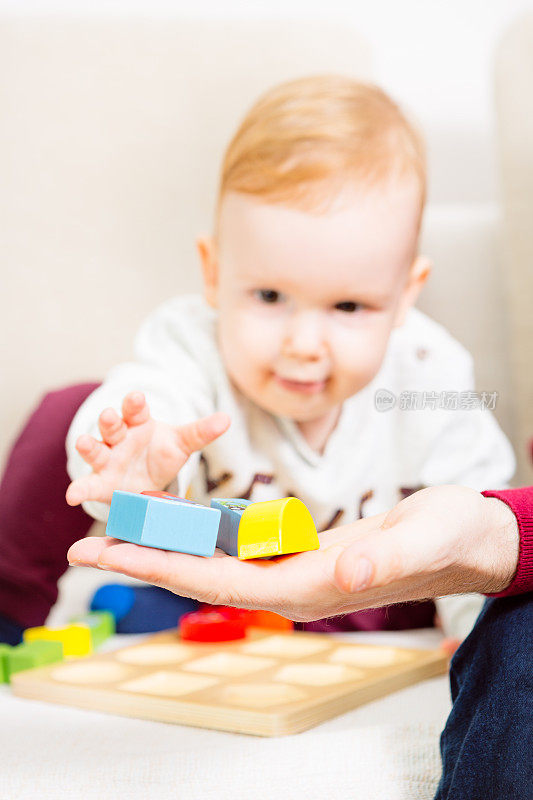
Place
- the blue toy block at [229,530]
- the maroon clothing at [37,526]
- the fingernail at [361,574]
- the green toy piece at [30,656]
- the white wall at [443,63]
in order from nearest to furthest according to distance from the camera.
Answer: the fingernail at [361,574], the blue toy block at [229,530], the green toy piece at [30,656], the maroon clothing at [37,526], the white wall at [443,63]

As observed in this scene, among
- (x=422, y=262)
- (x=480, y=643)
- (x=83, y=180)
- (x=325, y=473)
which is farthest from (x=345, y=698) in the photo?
(x=83, y=180)

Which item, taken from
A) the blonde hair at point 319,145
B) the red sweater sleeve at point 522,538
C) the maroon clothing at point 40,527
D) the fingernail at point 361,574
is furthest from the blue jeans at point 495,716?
the blonde hair at point 319,145

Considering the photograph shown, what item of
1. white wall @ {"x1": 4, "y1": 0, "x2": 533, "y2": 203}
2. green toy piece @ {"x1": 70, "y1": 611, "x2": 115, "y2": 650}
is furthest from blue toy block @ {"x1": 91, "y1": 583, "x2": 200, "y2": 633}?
white wall @ {"x1": 4, "y1": 0, "x2": 533, "y2": 203}

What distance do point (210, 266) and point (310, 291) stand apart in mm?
124

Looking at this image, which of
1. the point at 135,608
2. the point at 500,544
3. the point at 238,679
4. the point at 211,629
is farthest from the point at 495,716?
the point at 135,608

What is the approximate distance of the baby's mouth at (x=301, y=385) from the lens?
2.28ft

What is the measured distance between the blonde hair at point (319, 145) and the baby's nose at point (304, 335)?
0.08m

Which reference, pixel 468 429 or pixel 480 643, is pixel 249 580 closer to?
pixel 480 643

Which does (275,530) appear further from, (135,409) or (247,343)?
(247,343)

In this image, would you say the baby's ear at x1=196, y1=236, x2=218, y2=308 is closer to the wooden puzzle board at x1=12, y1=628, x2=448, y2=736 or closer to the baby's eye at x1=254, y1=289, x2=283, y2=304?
the baby's eye at x1=254, y1=289, x2=283, y2=304

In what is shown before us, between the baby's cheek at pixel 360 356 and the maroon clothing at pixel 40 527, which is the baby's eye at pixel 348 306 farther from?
the maroon clothing at pixel 40 527

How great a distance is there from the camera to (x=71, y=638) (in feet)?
2.10

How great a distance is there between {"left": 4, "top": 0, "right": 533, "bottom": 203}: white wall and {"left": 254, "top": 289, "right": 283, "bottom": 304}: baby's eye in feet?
1.89

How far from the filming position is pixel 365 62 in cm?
99
